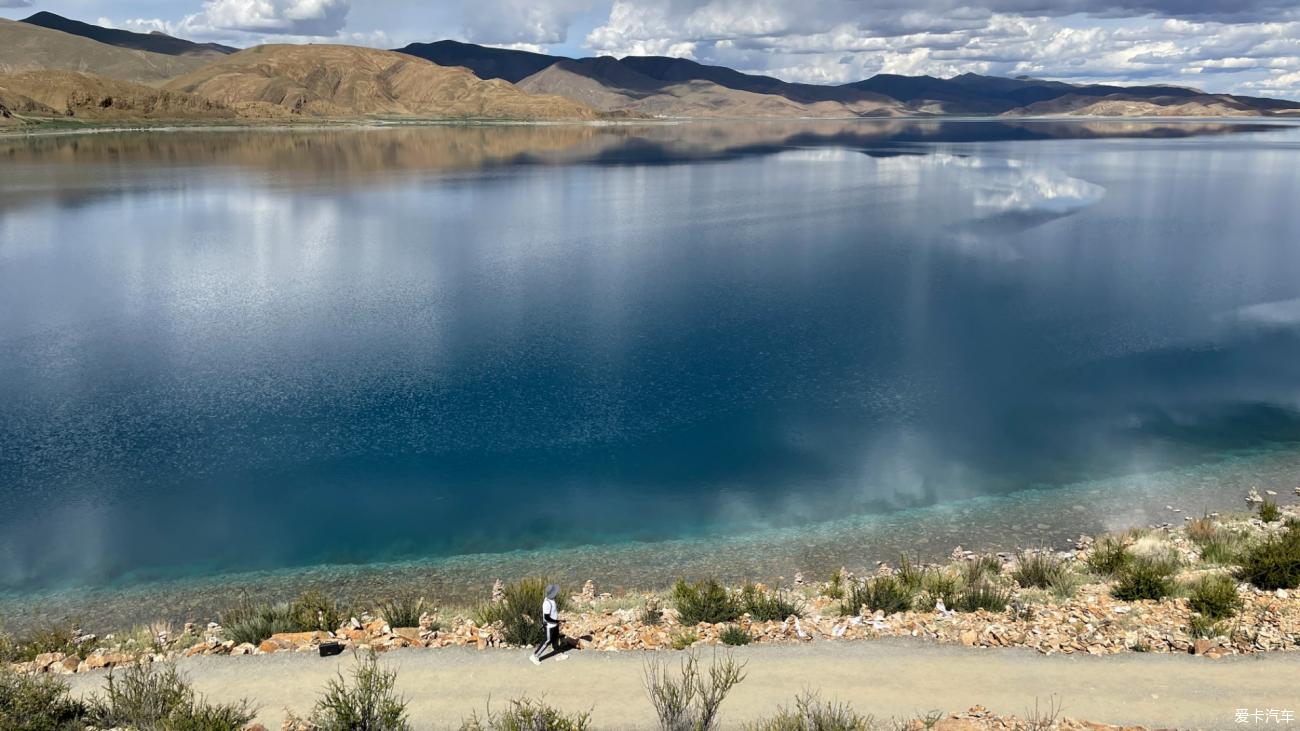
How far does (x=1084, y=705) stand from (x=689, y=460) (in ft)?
41.7

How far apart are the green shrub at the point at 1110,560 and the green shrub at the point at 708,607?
6.67 meters

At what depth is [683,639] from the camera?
12.3 m

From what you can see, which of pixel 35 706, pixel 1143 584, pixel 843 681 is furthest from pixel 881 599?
pixel 35 706

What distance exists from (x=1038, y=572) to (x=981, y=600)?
1990 millimetres

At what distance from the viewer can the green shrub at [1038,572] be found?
14.4m

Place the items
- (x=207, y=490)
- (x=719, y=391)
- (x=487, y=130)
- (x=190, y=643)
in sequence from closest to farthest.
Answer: (x=190, y=643) → (x=207, y=490) → (x=719, y=391) → (x=487, y=130)

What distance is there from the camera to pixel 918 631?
1245 cm

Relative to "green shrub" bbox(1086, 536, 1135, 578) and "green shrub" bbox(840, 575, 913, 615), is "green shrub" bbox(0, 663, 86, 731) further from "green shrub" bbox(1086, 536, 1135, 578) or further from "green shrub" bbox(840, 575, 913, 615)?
"green shrub" bbox(1086, 536, 1135, 578)

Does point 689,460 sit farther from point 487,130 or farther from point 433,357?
point 487,130

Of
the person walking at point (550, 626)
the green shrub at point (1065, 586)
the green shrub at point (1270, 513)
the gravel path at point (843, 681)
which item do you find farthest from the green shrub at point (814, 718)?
the green shrub at point (1270, 513)

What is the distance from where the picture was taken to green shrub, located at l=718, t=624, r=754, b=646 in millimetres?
12273

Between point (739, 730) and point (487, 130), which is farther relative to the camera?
point (487, 130)

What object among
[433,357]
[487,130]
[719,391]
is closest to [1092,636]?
[719,391]

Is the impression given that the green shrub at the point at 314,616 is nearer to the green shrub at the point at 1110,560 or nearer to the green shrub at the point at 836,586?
the green shrub at the point at 836,586
